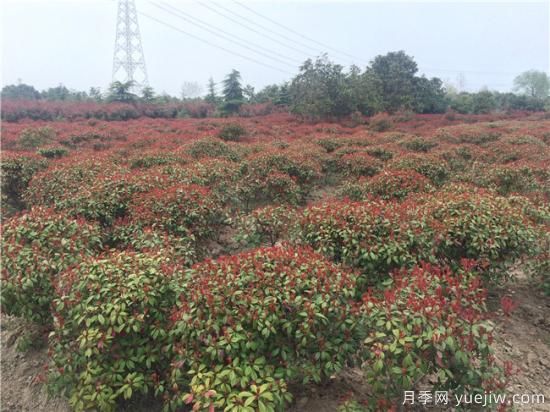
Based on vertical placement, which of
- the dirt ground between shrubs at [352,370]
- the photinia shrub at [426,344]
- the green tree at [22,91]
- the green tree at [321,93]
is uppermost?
the green tree at [22,91]

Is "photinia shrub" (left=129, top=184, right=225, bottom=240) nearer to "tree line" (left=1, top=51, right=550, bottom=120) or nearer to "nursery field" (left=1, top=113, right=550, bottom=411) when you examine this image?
"nursery field" (left=1, top=113, right=550, bottom=411)

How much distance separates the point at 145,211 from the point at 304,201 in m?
3.45

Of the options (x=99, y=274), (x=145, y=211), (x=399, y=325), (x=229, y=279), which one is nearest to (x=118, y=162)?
(x=145, y=211)

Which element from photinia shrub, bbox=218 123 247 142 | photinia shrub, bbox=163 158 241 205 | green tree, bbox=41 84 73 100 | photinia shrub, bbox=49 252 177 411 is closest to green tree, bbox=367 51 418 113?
photinia shrub, bbox=218 123 247 142

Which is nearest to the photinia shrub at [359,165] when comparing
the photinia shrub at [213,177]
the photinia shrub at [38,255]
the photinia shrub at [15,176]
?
the photinia shrub at [213,177]

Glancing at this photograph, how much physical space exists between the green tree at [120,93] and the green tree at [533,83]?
60.6m

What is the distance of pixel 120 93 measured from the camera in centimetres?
2517

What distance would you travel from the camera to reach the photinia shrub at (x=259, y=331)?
2.17 m

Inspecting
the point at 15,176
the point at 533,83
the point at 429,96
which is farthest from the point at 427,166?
the point at 533,83

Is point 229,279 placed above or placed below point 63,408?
above

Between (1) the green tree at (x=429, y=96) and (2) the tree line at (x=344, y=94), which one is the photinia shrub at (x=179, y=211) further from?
(1) the green tree at (x=429, y=96)

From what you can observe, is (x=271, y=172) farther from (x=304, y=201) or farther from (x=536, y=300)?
(x=536, y=300)

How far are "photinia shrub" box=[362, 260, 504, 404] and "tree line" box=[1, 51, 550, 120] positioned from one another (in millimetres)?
16836

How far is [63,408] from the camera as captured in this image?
2721 millimetres
